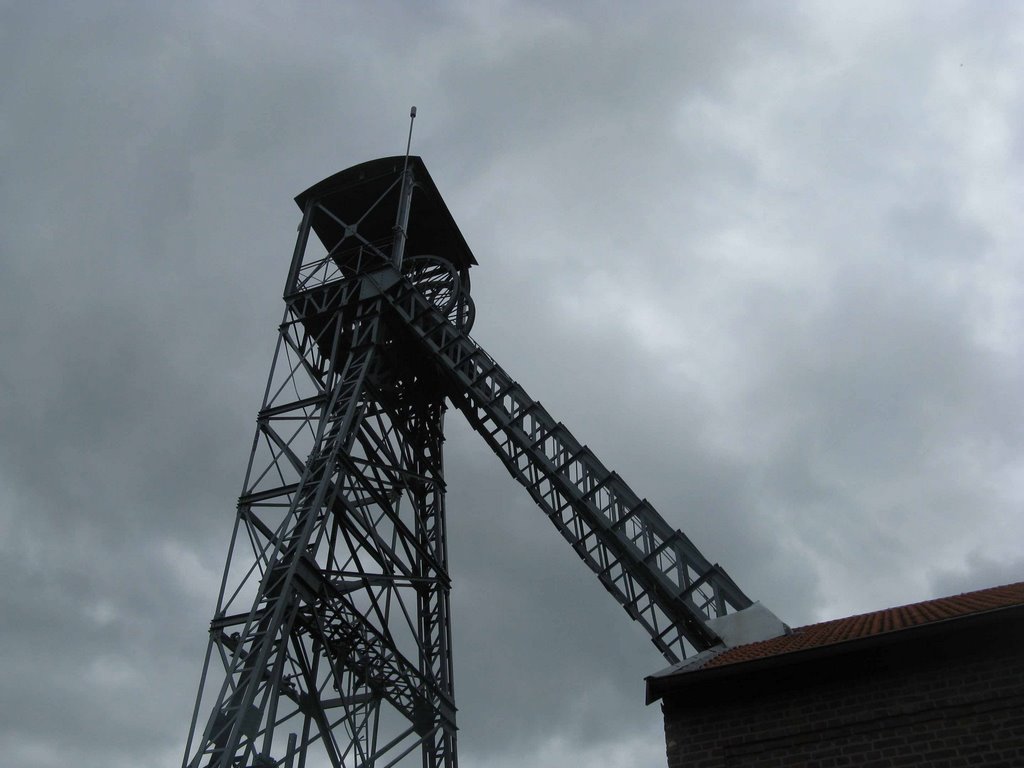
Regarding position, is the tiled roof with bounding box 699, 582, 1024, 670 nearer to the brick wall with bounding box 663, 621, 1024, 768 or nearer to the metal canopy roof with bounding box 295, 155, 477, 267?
the brick wall with bounding box 663, 621, 1024, 768

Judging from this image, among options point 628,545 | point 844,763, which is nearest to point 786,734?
point 844,763

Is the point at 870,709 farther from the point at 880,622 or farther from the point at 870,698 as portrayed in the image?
the point at 880,622

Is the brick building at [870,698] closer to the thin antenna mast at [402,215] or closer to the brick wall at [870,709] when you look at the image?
the brick wall at [870,709]

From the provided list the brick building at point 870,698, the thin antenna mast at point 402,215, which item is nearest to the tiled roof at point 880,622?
the brick building at point 870,698

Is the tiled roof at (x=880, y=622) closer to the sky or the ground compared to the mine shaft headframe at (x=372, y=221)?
closer to the ground

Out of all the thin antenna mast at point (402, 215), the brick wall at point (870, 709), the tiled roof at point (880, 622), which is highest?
the thin antenna mast at point (402, 215)

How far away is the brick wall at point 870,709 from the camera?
766cm

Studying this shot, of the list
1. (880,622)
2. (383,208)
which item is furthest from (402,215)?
(880,622)

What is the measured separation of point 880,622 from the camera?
9375mm

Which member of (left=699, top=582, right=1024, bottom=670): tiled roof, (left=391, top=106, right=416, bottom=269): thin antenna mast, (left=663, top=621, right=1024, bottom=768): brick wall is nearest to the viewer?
(left=663, top=621, right=1024, bottom=768): brick wall

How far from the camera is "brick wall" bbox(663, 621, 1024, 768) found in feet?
25.1

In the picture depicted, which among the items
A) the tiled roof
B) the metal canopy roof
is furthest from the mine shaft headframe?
the tiled roof

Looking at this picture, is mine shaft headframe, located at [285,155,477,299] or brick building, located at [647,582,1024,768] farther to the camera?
mine shaft headframe, located at [285,155,477,299]

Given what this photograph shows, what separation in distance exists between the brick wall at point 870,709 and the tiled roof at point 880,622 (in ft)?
0.58
